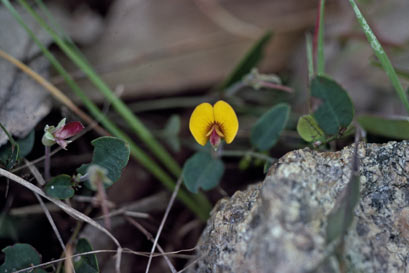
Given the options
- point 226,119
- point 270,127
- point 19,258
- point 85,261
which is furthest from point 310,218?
point 19,258

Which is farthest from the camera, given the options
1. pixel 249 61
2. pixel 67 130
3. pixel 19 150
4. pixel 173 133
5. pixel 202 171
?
pixel 249 61

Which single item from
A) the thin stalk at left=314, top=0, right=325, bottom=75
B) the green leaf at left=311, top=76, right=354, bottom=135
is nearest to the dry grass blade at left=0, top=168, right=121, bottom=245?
the green leaf at left=311, top=76, right=354, bottom=135

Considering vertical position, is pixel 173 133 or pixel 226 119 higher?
pixel 226 119

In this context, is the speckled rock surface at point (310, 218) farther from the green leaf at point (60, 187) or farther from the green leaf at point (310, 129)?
the green leaf at point (60, 187)

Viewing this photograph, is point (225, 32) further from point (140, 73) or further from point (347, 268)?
point (347, 268)

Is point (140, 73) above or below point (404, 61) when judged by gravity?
above

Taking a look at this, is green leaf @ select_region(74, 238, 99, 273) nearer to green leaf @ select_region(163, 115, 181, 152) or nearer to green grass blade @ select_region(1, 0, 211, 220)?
green grass blade @ select_region(1, 0, 211, 220)

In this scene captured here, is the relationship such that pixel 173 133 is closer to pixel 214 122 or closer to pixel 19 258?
pixel 214 122

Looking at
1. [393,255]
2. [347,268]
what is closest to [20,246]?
[347,268]
